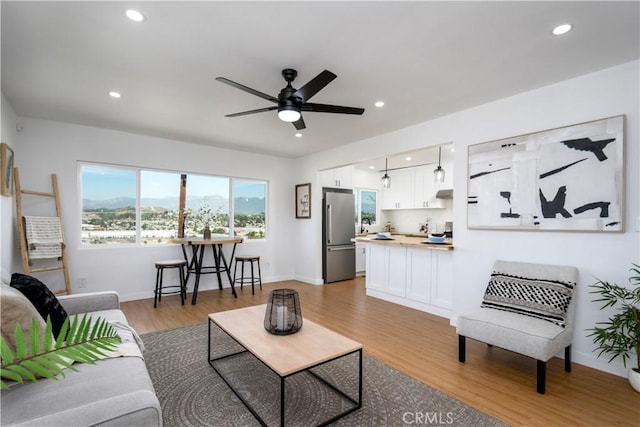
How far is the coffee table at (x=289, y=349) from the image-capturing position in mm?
1824

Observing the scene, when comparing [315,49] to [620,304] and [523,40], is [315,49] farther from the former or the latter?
[620,304]

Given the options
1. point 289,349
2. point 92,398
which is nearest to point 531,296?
point 289,349

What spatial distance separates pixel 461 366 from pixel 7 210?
4.86 metres

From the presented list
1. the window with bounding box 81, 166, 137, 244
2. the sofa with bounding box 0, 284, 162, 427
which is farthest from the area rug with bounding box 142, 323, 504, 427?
the window with bounding box 81, 166, 137, 244

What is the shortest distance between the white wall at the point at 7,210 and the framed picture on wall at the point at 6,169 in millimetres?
91

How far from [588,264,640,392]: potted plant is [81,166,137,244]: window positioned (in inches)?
222

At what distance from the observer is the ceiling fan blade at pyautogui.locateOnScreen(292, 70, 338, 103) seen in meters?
2.15

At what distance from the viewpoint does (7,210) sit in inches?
135

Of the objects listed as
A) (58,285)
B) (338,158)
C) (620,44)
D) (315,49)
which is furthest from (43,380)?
(338,158)

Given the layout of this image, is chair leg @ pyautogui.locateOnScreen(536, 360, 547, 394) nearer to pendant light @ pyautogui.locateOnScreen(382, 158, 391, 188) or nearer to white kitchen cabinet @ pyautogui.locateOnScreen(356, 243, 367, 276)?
pendant light @ pyautogui.locateOnScreen(382, 158, 391, 188)

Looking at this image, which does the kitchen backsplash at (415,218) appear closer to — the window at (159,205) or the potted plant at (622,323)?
the potted plant at (622,323)

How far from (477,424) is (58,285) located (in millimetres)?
4929

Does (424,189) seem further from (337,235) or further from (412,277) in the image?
(412,277)

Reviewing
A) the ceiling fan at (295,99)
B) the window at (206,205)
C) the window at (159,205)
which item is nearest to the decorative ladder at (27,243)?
the window at (159,205)
